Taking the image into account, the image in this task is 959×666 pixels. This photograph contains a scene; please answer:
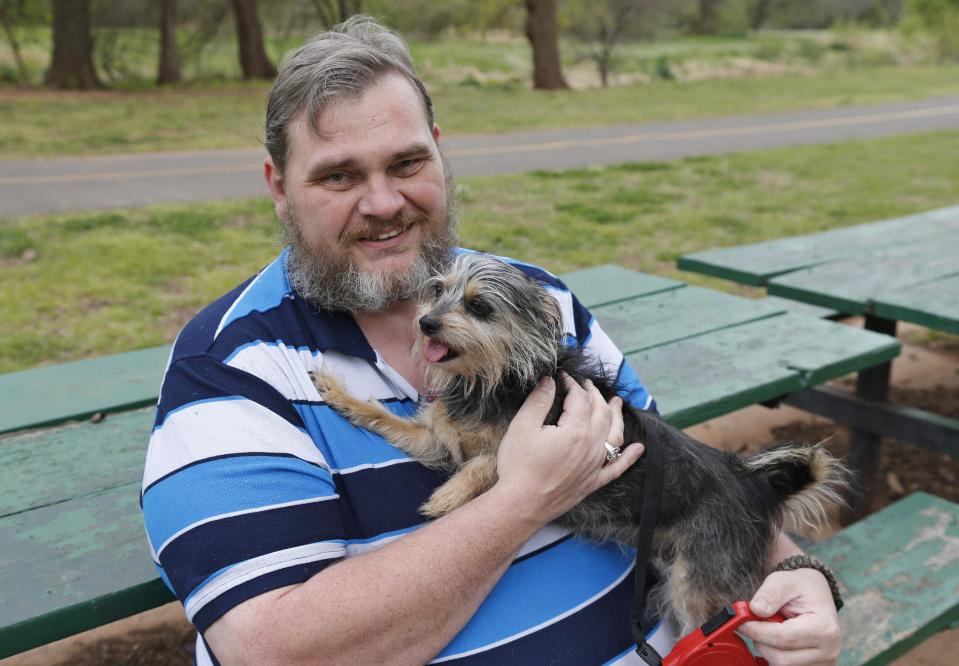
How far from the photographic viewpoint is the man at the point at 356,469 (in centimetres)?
150

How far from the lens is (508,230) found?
8.11 m

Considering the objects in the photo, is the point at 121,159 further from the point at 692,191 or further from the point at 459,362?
the point at 459,362

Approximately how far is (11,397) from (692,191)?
8845 mm

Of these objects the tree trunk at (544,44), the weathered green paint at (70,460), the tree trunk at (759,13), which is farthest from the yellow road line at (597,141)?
the tree trunk at (759,13)

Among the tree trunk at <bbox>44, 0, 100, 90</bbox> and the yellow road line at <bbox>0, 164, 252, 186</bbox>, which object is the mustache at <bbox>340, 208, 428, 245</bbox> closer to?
the yellow road line at <bbox>0, 164, 252, 186</bbox>

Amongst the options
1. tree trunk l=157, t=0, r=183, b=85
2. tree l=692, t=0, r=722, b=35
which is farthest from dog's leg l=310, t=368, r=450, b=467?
tree l=692, t=0, r=722, b=35

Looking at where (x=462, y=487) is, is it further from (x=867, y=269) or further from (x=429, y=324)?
(x=867, y=269)

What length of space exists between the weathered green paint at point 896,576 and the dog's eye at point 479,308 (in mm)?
1380

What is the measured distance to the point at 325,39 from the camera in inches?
79.1

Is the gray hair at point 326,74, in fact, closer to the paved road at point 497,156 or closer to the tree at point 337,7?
the paved road at point 497,156

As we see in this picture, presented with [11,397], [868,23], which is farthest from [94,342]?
[868,23]

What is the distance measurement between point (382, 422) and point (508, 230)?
6390mm

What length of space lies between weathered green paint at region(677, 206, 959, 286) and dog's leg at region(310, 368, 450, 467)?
102 inches

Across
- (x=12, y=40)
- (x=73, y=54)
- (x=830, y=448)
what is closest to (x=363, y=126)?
(x=830, y=448)
